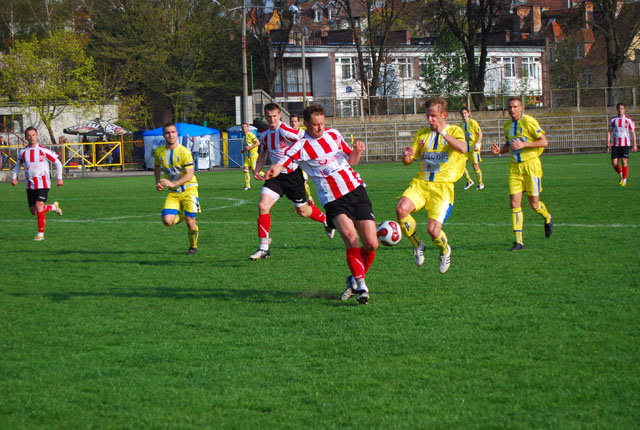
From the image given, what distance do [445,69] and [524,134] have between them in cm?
5669

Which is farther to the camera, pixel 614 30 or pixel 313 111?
pixel 614 30

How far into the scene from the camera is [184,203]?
37.6 feet

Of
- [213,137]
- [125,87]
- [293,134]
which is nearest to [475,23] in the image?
[213,137]

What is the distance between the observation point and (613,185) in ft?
65.7

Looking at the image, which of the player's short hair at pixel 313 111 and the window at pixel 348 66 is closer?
the player's short hair at pixel 313 111

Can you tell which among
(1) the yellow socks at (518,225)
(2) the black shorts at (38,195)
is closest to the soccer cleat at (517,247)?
(1) the yellow socks at (518,225)

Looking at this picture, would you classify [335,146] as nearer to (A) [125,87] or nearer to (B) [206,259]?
(B) [206,259]

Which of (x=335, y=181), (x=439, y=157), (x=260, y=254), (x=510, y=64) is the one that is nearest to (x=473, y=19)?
(x=510, y=64)

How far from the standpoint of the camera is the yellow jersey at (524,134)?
11078 millimetres

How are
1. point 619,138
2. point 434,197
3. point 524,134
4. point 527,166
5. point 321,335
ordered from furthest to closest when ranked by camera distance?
point 619,138
point 524,134
point 527,166
point 434,197
point 321,335

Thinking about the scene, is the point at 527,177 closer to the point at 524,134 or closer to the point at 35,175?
the point at 524,134

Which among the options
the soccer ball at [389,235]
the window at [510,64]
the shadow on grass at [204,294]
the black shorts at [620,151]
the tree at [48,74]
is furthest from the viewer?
the window at [510,64]

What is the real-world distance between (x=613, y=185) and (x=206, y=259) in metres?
13.2

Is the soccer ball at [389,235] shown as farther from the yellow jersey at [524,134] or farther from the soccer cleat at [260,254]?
the yellow jersey at [524,134]
